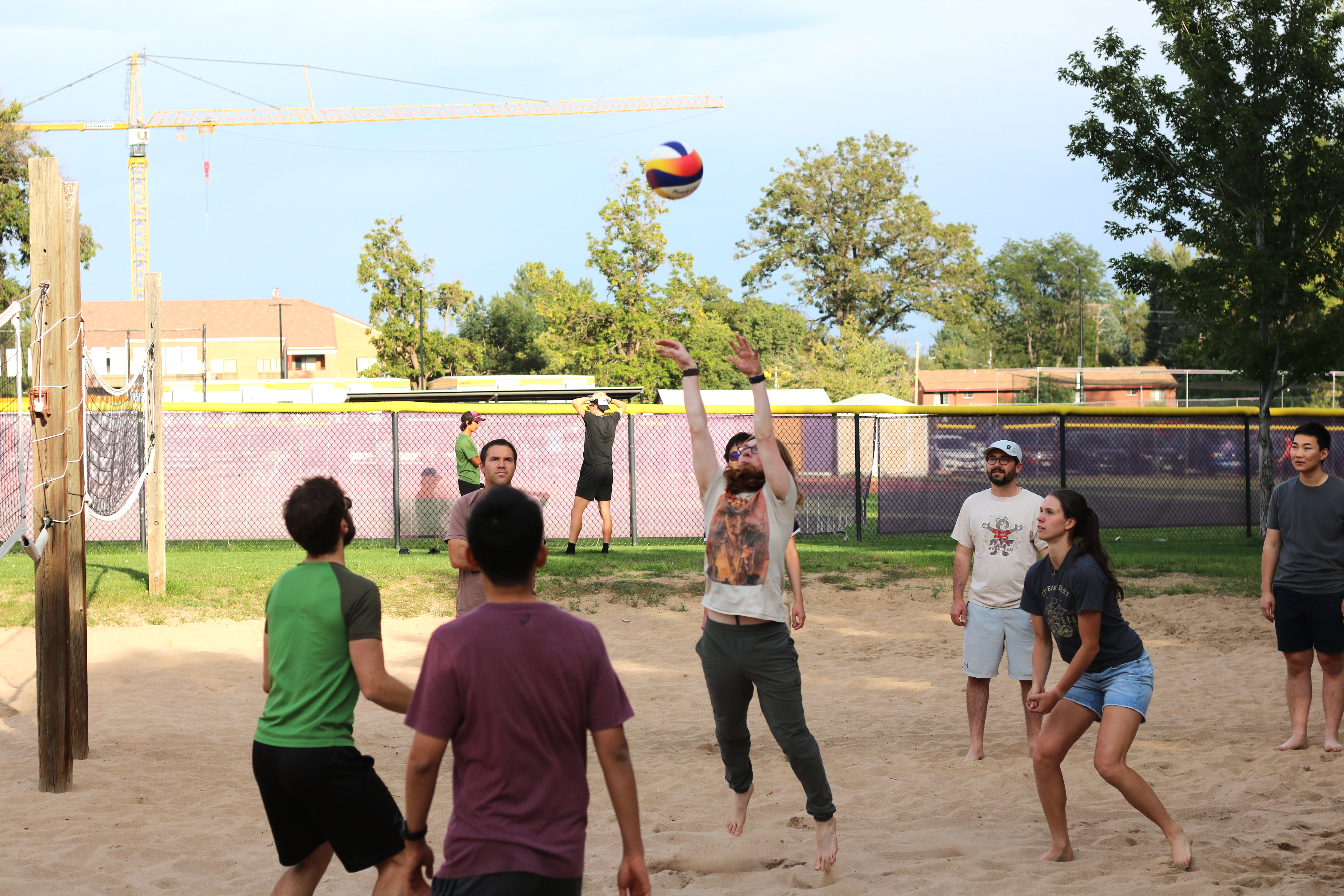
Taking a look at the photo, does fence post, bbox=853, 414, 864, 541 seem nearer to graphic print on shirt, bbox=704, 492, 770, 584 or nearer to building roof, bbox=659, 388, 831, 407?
building roof, bbox=659, 388, 831, 407

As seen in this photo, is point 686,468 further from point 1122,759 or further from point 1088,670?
point 1122,759

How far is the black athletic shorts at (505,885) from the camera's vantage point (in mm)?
2344

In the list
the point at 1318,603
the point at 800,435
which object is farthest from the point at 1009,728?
the point at 800,435

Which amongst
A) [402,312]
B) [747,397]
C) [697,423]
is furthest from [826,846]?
[402,312]

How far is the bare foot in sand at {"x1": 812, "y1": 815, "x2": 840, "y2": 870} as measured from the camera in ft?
14.7

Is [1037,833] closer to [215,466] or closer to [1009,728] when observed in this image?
[1009,728]

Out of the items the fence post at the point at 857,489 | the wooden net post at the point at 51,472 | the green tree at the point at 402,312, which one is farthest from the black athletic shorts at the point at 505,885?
the green tree at the point at 402,312

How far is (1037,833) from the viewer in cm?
503

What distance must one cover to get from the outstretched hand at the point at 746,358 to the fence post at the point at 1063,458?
42.5 feet

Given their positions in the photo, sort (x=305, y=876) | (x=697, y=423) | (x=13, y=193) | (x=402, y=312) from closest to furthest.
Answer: (x=305, y=876)
(x=697, y=423)
(x=13, y=193)
(x=402, y=312)

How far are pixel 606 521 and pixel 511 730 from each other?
11.3 meters

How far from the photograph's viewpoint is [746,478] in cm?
448

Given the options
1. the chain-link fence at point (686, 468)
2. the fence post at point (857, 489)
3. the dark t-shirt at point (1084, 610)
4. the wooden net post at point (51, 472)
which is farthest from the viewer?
the fence post at point (857, 489)

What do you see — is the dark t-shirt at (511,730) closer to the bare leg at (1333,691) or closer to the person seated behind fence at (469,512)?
the person seated behind fence at (469,512)
